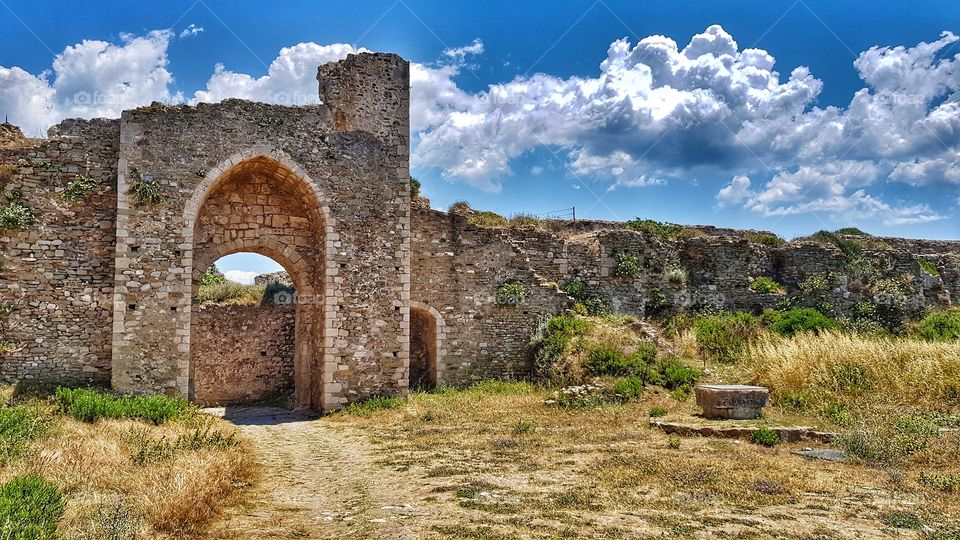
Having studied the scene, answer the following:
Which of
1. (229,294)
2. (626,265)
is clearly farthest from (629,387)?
(229,294)

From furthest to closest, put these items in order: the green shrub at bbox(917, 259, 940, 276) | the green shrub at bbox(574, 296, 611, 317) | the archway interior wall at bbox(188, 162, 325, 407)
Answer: the green shrub at bbox(917, 259, 940, 276), the green shrub at bbox(574, 296, 611, 317), the archway interior wall at bbox(188, 162, 325, 407)

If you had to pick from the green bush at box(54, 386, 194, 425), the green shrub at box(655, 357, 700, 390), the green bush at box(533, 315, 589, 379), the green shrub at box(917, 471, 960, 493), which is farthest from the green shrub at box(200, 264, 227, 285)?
the green shrub at box(917, 471, 960, 493)

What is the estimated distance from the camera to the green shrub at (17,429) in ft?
22.4

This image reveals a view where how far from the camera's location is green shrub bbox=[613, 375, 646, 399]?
13242 mm

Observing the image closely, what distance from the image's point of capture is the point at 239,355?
18.5 metres

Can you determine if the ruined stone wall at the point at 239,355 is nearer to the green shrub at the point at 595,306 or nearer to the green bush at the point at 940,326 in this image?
the green shrub at the point at 595,306

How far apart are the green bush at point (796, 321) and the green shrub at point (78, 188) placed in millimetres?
16755

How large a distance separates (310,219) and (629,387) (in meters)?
8.26

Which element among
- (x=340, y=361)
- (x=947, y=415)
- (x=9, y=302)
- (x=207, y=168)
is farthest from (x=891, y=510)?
(x=9, y=302)

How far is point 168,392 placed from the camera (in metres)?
12.5

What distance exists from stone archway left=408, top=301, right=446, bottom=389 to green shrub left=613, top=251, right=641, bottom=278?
5.64 m

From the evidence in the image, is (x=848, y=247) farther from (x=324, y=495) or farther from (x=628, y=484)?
(x=324, y=495)

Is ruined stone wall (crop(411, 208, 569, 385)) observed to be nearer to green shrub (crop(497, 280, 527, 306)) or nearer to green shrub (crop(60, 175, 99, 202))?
green shrub (crop(497, 280, 527, 306))

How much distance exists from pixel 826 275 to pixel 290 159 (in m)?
16.7
